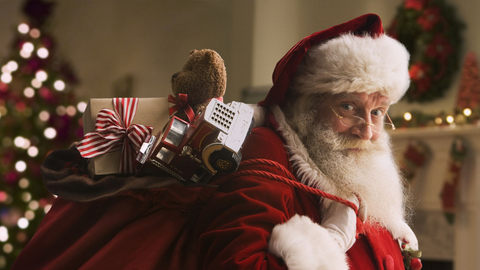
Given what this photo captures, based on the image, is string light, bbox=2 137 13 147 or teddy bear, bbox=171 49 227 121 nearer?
teddy bear, bbox=171 49 227 121

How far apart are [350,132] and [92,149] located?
695 millimetres

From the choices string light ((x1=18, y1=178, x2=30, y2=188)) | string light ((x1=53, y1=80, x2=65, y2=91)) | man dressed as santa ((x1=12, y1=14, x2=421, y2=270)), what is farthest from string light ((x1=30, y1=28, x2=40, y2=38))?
man dressed as santa ((x1=12, y1=14, x2=421, y2=270))

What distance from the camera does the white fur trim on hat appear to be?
39.9 inches

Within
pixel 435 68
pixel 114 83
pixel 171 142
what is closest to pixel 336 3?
pixel 435 68

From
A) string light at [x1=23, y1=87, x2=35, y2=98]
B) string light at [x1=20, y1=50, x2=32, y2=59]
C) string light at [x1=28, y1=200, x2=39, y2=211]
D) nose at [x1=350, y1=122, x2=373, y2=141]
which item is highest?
nose at [x1=350, y1=122, x2=373, y2=141]

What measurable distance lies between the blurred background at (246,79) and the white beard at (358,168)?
2.02m

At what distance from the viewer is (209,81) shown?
1036 millimetres

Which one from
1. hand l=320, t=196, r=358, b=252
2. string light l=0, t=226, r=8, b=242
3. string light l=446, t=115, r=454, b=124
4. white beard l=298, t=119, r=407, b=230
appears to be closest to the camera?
hand l=320, t=196, r=358, b=252

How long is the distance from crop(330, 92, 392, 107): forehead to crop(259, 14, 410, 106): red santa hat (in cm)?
2

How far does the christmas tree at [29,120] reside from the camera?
2490 mm

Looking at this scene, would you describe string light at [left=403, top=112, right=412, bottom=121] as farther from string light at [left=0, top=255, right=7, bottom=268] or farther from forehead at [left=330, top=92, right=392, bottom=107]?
string light at [left=0, top=255, right=7, bottom=268]

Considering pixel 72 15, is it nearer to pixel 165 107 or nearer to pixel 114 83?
pixel 114 83

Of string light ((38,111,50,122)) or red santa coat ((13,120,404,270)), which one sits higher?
red santa coat ((13,120,404,270))

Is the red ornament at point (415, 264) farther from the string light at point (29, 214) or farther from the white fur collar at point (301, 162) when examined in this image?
the string light at point (29, 214)
